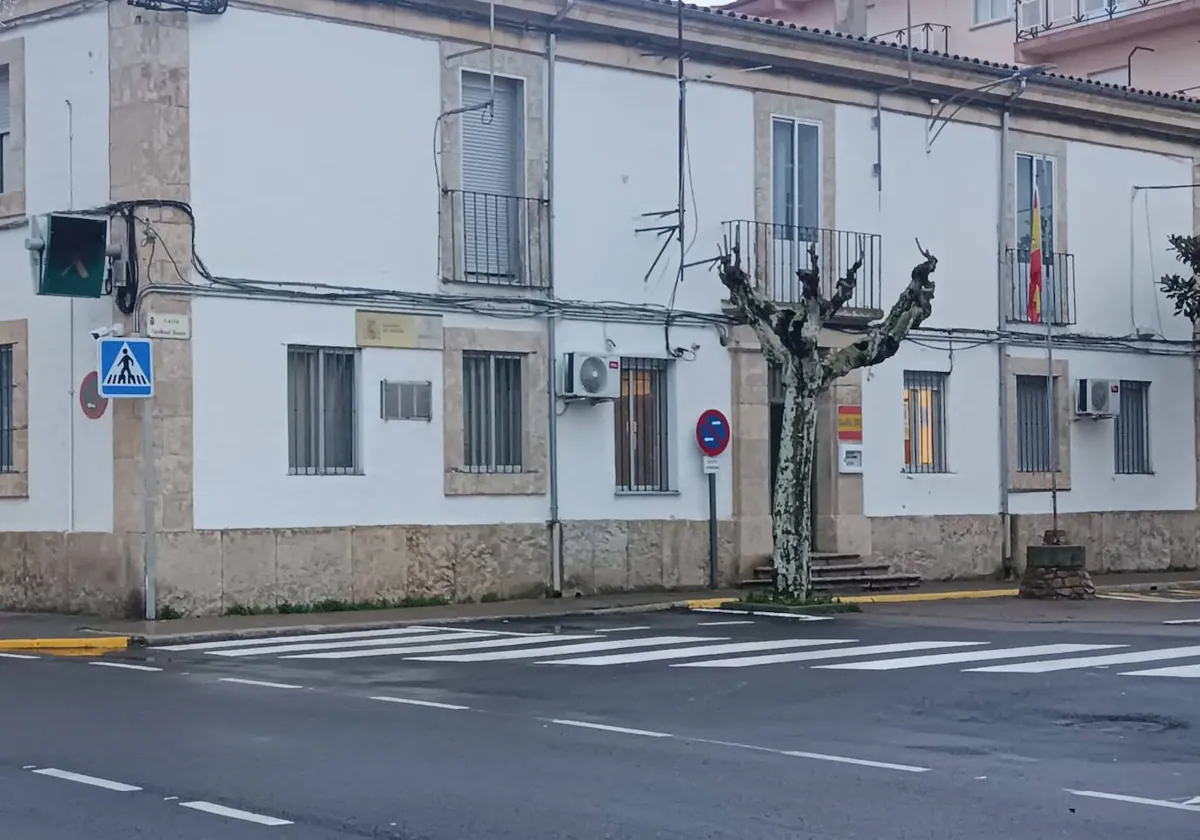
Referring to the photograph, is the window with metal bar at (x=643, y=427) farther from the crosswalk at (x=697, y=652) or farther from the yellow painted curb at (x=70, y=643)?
the yellow painted curb at (x=70, y=643)

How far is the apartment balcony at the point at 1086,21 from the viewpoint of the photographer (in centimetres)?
3844

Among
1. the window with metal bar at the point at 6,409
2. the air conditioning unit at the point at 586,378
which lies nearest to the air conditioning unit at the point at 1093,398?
the air conditioning unit at the point at 586,378

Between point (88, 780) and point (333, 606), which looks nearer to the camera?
point (88, 780)

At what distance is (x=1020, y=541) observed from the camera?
27.4 metres

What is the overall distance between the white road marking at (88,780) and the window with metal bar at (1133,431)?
Result: 22.4 metres

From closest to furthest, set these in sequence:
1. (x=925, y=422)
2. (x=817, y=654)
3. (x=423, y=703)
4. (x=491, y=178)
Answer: (x=423, y=703), (x=817, y=654), (x=491, y=178), (x=925, y=422)

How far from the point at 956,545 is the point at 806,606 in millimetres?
6544

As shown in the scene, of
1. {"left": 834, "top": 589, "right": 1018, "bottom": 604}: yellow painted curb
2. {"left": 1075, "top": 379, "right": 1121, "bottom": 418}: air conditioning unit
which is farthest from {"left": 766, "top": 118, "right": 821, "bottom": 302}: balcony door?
{"left": 1075, "top": 379, "right": 1121, "bottom": 418}: air conditioning unit

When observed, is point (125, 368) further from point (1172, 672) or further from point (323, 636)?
point (1172, 672)

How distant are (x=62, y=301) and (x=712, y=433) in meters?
8.14

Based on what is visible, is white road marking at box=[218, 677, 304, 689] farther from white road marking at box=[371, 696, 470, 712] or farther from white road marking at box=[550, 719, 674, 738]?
white road marking at box=[550, 719, 674, 738]

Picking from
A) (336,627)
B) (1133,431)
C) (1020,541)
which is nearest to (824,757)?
(336,627)

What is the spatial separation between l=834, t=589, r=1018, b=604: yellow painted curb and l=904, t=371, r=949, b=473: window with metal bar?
2.49 metres

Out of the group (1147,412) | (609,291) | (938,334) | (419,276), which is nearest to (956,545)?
(938,334)
